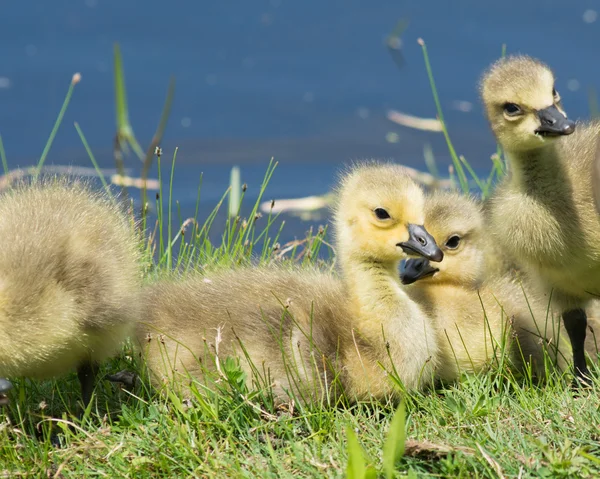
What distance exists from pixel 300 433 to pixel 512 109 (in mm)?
1295

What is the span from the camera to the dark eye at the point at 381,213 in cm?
341

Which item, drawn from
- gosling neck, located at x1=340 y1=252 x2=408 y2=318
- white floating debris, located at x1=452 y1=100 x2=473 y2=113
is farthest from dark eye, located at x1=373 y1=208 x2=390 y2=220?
white floating debris, located at x1=452 y1=100 x2=473 y2=113

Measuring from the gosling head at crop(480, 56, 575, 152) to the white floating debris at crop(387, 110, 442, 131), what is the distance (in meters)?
3.13

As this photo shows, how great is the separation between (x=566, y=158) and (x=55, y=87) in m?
4.26

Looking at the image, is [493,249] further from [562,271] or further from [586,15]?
[586,15]

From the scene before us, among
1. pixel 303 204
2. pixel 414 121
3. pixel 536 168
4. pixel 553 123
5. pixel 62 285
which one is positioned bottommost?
pixel 303 204

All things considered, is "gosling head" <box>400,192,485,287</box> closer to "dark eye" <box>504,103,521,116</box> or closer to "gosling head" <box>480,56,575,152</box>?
"gosling head" <box>480,56,575,152</box>

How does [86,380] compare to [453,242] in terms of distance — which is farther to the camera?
[453,242]

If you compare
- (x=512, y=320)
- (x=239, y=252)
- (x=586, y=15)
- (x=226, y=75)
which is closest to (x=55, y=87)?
(x=226, y=75)

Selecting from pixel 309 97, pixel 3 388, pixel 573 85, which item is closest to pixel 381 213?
pixel 3 388

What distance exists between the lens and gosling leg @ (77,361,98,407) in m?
3.31

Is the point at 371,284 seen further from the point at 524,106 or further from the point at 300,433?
the point at 524,106

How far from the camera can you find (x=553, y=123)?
11.3ft

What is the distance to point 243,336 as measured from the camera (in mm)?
3381
